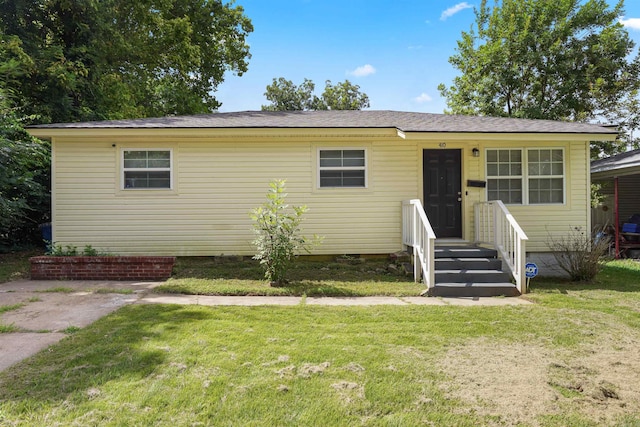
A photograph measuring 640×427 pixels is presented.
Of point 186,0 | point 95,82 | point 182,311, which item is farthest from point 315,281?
point 186,0

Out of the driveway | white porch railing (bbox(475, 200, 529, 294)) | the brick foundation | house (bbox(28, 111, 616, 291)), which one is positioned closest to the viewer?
the driveway

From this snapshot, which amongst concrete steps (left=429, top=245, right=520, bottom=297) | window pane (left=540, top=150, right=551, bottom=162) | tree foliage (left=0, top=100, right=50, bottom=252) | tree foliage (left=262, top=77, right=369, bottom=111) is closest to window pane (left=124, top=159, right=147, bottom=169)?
tree foliage (left=0, top=100, right=50, bottom=252)

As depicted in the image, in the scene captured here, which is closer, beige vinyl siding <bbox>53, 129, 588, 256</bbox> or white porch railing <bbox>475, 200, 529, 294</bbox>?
white porch railing <bbox>475, 200, 529, 294</bbox>

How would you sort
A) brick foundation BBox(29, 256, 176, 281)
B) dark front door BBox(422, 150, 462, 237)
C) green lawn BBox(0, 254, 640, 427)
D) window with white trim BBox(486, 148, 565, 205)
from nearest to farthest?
green lawn BBox(0, 254, 640, 427) < brick foundation BBox(29, 256, 176, 281) < window with white trim BBox(486, 148, 565, 205) < dark front door BBox(422, 150, 462, 237)

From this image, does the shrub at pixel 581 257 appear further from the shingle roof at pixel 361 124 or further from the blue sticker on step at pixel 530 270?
the shingle roof at pixel 361 124

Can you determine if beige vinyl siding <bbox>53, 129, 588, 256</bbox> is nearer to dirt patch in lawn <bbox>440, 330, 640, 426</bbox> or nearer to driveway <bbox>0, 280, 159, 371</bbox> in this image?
driveway <bbox>0, 280, 159, 371</bbox>

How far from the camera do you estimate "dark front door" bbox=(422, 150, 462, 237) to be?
8.34 meters

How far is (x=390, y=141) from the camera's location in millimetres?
8211

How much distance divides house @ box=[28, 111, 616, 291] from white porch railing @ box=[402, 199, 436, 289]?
0.15 m

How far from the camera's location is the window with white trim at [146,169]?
8.08 meters

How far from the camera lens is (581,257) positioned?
285 inches

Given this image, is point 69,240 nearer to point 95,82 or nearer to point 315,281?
point 315,281

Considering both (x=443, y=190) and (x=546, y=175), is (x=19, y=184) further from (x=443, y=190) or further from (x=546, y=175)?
(x=546, y=175)

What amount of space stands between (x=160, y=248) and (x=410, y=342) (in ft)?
20.2
